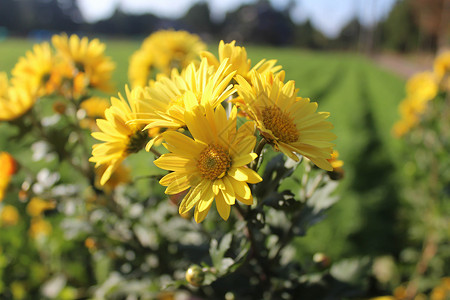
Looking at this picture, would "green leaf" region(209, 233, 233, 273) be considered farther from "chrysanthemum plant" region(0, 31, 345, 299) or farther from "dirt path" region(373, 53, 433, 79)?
"dirt path" region(373, 53, 433, 79)

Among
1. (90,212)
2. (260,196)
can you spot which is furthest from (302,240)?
(260,196)

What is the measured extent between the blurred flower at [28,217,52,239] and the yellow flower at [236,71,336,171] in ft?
7.09

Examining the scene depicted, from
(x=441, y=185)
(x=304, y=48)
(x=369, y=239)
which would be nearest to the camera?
(x=441, y=185)

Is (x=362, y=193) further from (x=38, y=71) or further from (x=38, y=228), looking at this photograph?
(x=38, y=71)

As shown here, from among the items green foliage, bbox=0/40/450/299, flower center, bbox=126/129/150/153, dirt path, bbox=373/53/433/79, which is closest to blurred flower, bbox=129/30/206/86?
green foliage, bbox=0/40/450/299

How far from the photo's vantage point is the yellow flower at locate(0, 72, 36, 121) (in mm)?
1167

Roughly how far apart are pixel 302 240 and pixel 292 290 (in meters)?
1.76

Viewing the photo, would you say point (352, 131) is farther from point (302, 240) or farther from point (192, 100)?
point (192, 100)

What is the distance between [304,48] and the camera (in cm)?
3058

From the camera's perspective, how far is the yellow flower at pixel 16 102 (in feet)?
3.83

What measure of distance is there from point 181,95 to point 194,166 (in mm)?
155

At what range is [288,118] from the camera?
2.17 ft

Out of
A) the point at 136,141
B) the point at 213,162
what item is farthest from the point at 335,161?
the point at 136,141

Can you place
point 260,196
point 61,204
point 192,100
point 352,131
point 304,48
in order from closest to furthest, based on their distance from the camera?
1. point 192,100
2. point 260,196
3. point 61,204
4. point 352,131
5. point 304,48
